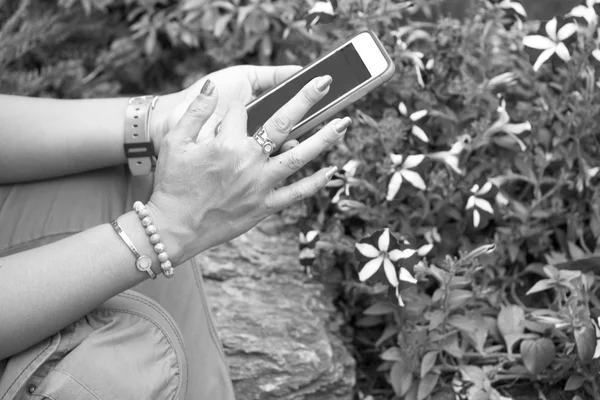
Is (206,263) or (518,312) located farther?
(206,263)

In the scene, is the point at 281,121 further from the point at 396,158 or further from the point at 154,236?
the point at 396,158

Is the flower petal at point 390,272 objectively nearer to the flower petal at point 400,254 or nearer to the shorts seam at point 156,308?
the flower petal at point 400,254

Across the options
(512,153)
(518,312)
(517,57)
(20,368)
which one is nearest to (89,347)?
(20,368)

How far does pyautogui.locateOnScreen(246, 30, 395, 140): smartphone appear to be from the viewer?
4.24 ft

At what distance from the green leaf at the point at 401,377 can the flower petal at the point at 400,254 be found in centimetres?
26

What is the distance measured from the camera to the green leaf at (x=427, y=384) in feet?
4.99

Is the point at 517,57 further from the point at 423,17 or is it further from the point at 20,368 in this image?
the point at 20,368

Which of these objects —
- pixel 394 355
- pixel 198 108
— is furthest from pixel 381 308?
pixel 198 108

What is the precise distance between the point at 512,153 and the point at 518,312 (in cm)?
42

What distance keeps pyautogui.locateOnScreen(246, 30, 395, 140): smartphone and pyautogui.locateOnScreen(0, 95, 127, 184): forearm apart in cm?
29

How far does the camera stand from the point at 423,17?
2.31m

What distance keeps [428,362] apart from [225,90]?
0.73 m

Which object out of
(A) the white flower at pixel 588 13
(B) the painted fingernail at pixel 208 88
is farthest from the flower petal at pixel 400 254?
(A) the white flower at pixel 588 13

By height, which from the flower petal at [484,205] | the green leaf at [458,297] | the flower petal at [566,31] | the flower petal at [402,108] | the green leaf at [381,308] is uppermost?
the flower petal at [566,31]
